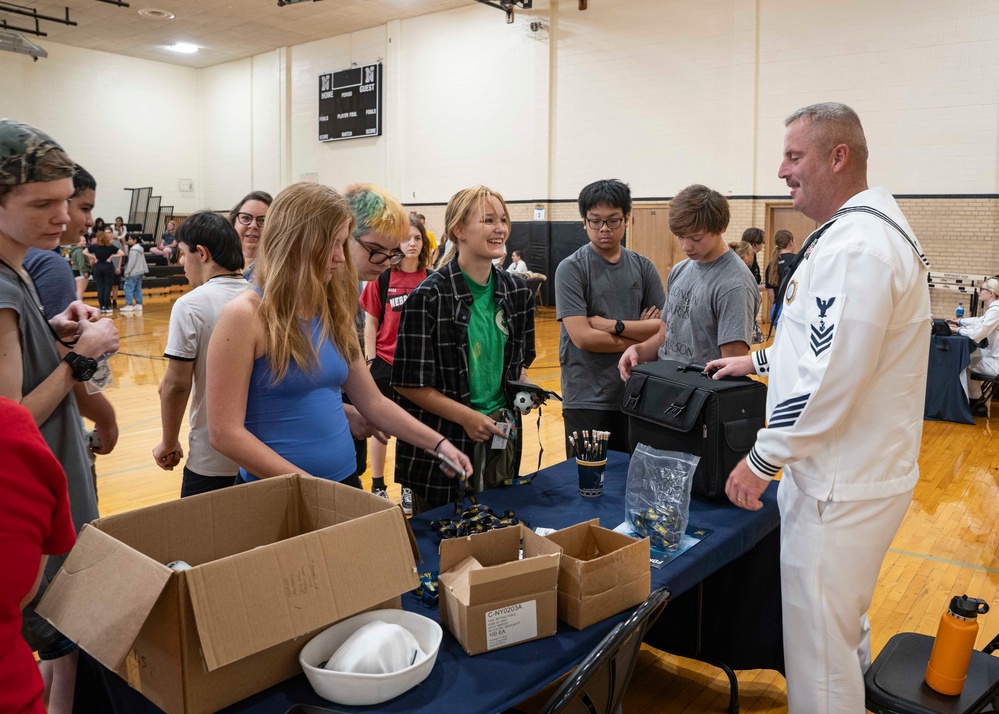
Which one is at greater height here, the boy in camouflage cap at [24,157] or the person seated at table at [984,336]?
the boy in camouflage cap at [24,157]

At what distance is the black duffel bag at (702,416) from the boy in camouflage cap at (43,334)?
1496 mm

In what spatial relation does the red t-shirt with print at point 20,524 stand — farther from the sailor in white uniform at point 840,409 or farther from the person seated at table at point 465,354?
the sailor in white uniform at point 840,409

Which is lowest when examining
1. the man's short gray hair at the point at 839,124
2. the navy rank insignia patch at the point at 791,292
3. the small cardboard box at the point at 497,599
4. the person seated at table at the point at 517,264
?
the small cardboard box at the point at 497,599

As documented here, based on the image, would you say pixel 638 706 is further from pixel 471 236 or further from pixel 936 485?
pixel 936 485

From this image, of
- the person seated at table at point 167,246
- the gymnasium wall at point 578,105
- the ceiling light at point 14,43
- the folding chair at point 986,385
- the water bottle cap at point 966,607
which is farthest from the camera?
the person seated at table at point 167,246

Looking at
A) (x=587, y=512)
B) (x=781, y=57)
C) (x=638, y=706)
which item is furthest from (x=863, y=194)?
(x=781, y=57)

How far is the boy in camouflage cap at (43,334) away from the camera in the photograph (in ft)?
5.00

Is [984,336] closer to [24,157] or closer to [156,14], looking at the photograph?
[24,157]

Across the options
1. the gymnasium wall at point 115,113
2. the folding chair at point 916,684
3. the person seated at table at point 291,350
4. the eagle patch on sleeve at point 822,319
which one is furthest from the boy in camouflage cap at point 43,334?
the gymnasium wall at point 115,113

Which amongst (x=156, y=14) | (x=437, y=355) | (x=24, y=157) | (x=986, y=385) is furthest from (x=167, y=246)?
(x=24, y=157)

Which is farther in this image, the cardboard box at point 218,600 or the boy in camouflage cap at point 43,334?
the boy in camouflage cap at point 43,334

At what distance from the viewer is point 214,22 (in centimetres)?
1555

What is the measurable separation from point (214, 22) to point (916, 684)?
55.7ft

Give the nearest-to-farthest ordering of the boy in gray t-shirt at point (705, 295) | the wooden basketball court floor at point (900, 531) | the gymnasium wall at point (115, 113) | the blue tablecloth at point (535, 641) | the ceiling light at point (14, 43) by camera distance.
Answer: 1. the blue tablecloth at point (535, 641)
2. the wooden basketball court floor at point (900, 531)
3. the boy in gray t-shirt at point (705, 295)
4. the ceiling light at point (14, 43)
5. the gymnasium wall at point (115, 113)
